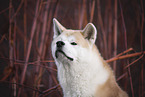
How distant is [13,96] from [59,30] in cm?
63

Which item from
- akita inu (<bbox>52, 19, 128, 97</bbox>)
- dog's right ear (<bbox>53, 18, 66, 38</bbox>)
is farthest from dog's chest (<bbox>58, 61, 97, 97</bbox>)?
dog's right ear (<bbox>53, 18, 66, 38</bbox>)

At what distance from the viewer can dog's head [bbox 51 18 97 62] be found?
0.72 m

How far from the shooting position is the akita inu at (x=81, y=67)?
0.74 metres

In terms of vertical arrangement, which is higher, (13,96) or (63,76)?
(63,76)

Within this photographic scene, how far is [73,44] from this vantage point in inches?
30.1

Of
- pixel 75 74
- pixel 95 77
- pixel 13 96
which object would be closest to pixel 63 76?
pixel 75 74

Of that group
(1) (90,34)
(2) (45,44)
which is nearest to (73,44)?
(1) (90,34)

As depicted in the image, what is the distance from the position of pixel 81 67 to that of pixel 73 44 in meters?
0.13

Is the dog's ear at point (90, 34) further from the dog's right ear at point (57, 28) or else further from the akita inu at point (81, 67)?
the dog's right ear at point (57, 28)

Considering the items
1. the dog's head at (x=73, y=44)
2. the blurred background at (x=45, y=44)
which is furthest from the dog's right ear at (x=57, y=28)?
the blurred background at (x=45, y=44)

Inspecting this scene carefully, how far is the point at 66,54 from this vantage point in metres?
0.72

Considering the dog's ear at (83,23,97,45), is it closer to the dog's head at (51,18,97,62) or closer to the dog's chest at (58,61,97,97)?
the dog's head at (51,18,97,62)

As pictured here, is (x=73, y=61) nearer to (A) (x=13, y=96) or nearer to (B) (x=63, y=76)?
(B) (x=63, y=76)

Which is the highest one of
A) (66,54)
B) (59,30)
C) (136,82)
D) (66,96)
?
(59,30)
